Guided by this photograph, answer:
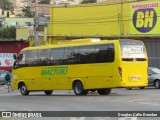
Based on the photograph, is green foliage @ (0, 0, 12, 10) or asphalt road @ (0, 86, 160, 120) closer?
asphalt road @ (0, 86, 160, 120)

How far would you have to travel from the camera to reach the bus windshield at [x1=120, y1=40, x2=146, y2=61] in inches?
1075

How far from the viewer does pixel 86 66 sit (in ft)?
93.4

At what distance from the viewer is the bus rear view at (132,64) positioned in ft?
89.1

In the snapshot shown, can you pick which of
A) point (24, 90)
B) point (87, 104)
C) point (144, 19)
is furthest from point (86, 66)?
point (144, 19)

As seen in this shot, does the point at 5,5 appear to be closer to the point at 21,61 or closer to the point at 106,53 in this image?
the point at 21,61

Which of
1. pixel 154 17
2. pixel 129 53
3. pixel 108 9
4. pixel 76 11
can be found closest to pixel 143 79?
pixel 129 53

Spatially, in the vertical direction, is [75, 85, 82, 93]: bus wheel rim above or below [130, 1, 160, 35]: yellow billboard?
below

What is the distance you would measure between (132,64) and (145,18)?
2116 centimetres

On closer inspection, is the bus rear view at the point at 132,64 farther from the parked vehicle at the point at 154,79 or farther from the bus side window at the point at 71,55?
the parked vehicle at the point at 154,79

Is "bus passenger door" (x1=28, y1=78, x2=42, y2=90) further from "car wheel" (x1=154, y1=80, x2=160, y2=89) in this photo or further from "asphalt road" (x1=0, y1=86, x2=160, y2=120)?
"car wheel" (x1=154, y1=80, x2=160, y2=89)

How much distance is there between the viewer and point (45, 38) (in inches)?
2238

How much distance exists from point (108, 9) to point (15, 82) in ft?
67.8

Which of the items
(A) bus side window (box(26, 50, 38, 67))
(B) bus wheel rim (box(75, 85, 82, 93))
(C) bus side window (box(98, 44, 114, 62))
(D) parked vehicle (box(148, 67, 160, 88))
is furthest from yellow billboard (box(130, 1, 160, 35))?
(C) bus side window (box(98, 44, 114, 62))

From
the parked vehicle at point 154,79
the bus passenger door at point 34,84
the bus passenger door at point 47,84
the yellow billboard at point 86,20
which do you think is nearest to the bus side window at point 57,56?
the bus passenger door at point 47,84
